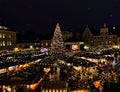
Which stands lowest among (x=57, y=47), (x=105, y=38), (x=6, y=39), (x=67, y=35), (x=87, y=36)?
(x=57, y=47)

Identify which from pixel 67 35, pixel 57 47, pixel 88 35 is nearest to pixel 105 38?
pixel 88 35

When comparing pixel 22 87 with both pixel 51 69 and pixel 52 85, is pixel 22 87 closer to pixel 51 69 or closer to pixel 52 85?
pixel 52 85

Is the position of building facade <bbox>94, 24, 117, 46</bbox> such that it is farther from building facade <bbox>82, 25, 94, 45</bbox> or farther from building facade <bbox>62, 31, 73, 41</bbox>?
building facade <bbox>62, 31, 73, 41</bbox>

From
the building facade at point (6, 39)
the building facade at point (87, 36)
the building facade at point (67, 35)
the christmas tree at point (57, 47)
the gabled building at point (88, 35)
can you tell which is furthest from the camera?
the building facade at point (67, 35)

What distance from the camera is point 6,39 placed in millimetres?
92125

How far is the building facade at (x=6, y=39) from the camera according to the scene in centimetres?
8967

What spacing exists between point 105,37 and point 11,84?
76441 mm

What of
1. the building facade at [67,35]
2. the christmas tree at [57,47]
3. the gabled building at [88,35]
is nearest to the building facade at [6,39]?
the christmas tree at [57,47]

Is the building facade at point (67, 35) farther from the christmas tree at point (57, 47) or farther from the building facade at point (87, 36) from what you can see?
the christmas tree at point (57, 47)

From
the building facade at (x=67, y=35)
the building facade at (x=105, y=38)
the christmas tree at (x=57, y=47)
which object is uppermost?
the building facade at (x=67, y=35)

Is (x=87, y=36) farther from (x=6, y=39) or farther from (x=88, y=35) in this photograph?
(x=6, y=39)

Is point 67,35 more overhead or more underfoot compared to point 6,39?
more overhead

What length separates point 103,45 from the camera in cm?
11225

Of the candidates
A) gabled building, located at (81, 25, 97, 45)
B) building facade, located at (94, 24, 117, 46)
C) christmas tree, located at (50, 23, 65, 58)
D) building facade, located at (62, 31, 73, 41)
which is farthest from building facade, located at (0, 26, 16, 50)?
building facade, located at (62, 31, 73, 41)
